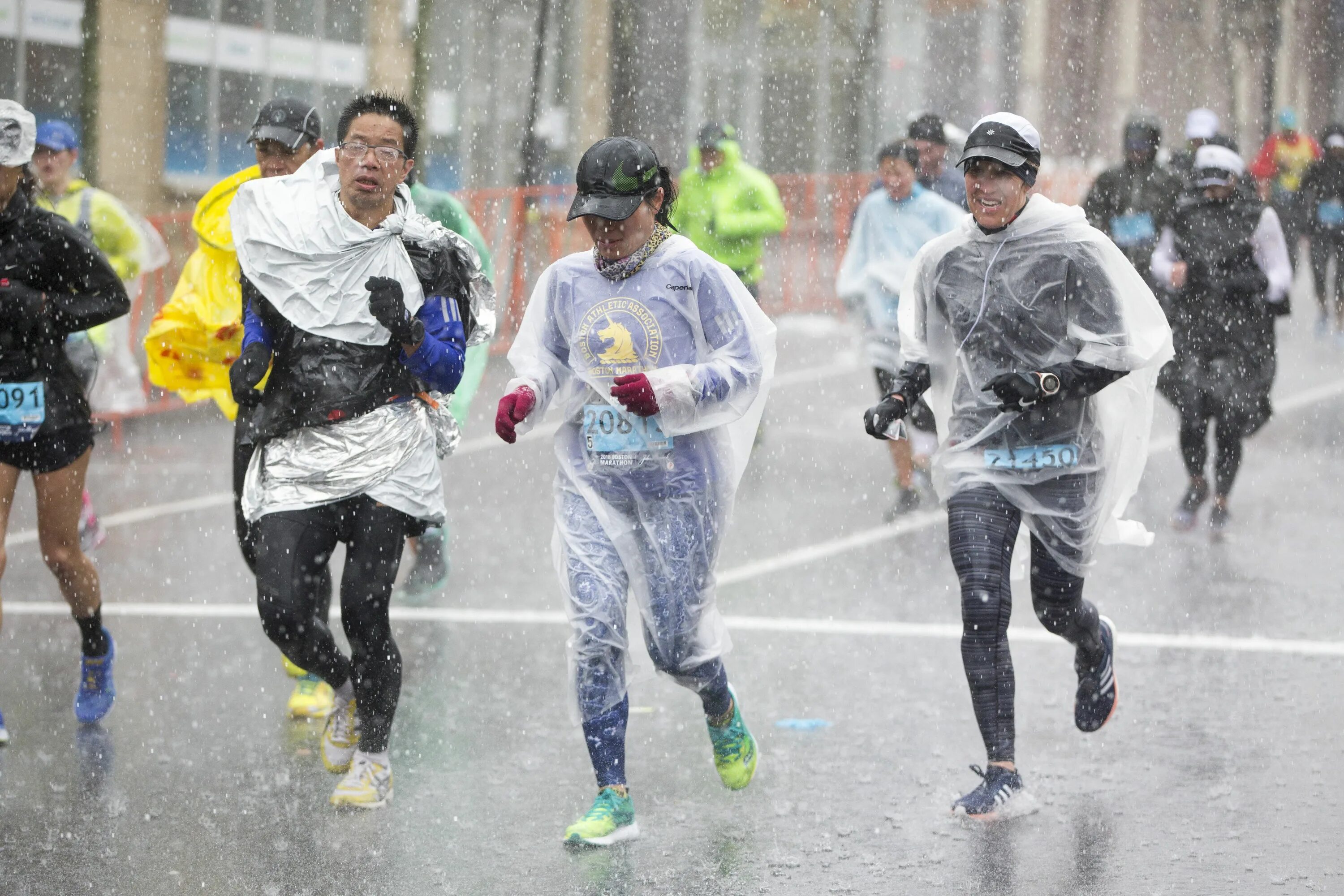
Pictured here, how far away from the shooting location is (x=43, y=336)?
5.93 meters

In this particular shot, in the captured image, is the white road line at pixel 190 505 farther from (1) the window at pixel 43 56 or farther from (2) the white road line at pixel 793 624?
(1) the window at pixel 43 56

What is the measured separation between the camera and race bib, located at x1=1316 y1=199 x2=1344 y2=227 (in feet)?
57.6

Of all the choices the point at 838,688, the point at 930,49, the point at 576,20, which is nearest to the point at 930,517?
the point at 838,688

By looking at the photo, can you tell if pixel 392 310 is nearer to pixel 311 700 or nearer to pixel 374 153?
pixel 374 153

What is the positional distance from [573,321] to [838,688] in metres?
2.13

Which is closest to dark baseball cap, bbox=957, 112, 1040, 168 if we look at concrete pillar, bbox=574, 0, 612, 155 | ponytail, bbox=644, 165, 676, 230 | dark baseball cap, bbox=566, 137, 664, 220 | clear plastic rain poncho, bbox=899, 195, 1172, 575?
clear plastic rain poncho, bbox=899, 195, 1172, 575

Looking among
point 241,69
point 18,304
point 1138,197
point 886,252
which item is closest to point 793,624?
point 886,252

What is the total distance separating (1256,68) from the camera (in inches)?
1889

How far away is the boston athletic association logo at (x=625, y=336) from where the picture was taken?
5.16 m

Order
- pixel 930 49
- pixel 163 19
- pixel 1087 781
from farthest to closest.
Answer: pixel 930 49
pixel 163 19
pixel 1087 781

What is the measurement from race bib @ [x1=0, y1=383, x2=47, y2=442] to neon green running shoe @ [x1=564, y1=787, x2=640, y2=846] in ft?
7.11

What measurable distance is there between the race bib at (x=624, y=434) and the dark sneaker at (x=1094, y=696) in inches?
62.4

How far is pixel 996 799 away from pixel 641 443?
140 cm

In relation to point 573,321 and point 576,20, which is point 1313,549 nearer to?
point 573,321
